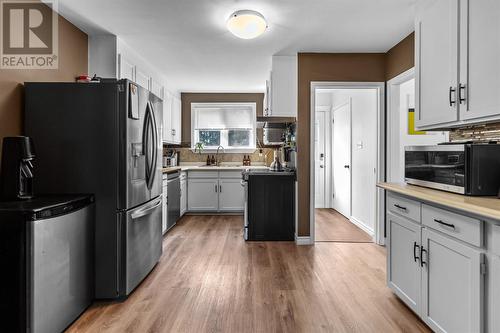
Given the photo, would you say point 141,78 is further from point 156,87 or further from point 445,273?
point 445,273

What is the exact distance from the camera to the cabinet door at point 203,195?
5.70 m

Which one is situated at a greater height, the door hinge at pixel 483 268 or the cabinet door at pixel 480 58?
the cabinet door at pixel 480 58

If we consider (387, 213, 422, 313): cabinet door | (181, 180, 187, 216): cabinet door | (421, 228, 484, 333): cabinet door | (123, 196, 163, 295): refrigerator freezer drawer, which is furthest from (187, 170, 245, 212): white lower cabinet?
(421, 228, 484, 333): cabinet door

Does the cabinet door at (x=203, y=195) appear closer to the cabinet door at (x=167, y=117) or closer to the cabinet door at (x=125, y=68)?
the cabinet door at (x=167, y=117)

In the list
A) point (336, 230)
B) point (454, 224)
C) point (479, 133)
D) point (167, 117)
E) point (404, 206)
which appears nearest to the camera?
point (454, 224)

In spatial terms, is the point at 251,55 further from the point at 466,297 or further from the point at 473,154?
the point at 466,297

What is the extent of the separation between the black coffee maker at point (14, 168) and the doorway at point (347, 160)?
2.96 meters

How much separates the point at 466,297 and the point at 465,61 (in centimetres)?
138

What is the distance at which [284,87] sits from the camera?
394 centimetres

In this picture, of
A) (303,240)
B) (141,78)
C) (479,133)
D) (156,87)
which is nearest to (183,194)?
(156,87)

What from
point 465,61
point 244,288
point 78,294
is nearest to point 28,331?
point 78,294

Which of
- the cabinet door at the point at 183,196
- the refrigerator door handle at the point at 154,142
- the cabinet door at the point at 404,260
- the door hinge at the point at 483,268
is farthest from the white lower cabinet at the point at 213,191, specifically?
the door hinge at the point at 483,268

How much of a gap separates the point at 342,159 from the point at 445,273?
13.3 feet

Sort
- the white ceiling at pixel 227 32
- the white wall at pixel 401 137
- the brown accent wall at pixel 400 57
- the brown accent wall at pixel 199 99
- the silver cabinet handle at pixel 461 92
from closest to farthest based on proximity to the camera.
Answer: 1. the silver cabinet handle at pixel 461 92
2. the white ceiling at pixel 227 32
3. the brown accent wall at pixel 400 57
4. the white wall at pixel 401 137
5. the brown accent wall at pixel 199 99
